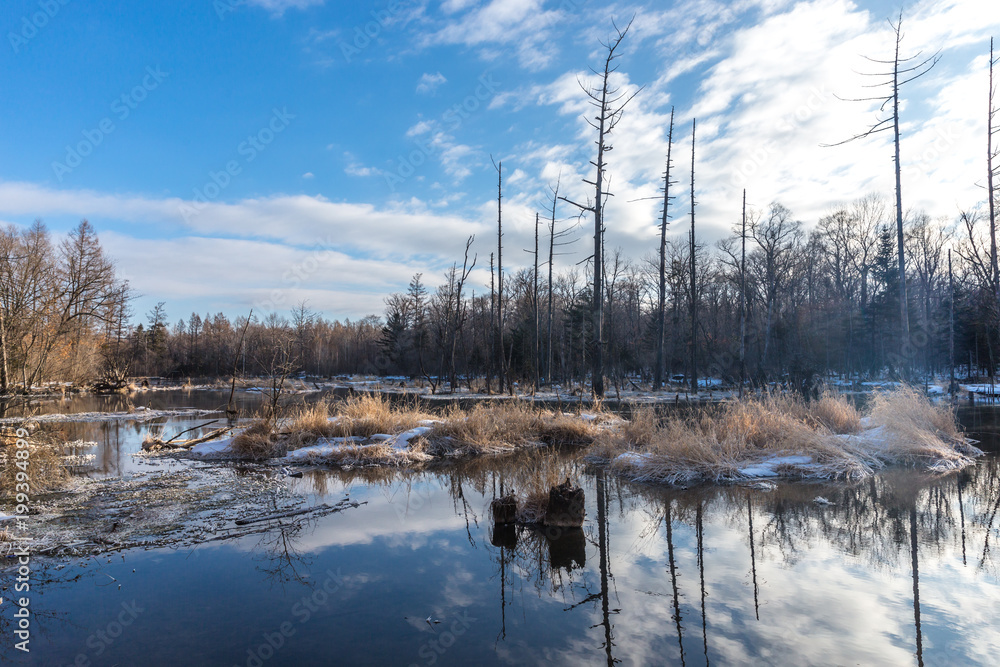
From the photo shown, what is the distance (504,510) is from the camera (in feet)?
22.1

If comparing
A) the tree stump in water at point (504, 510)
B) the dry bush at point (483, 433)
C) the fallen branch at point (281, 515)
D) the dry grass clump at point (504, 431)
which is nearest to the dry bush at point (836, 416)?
the dry grass clump at point (504, 431)

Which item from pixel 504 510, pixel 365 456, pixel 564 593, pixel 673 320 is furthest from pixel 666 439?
pixel 673 320

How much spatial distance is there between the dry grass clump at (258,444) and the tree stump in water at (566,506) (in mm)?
7902

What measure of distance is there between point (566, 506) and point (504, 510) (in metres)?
0.83

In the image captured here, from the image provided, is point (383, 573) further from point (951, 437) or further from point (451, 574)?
point (951, 437)

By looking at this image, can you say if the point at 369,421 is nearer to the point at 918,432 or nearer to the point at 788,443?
the point at 788,443

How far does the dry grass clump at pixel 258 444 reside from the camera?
38.9 ft

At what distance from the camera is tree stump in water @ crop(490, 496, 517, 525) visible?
6723 mm

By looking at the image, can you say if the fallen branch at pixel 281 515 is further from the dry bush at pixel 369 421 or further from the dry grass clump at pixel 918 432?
the dry grass clump at pixel 918 432

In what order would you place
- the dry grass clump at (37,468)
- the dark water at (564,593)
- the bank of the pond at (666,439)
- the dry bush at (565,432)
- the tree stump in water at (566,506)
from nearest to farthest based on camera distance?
the dark water at (564,593) < the tree stump in water at (566,506) < the dry grass clump at (37,468) < the bank of the pond at (666,439) < the dry bush at (565,432)

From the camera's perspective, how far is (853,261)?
45.3 meters

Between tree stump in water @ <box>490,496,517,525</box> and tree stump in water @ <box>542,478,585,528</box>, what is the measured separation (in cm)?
51

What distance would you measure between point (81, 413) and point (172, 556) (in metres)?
20.0

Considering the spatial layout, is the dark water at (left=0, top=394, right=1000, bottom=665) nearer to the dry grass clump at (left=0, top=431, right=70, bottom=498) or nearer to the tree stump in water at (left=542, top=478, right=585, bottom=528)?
the tree stump in water at (left=542, top=478, right=585, bottom=528)
